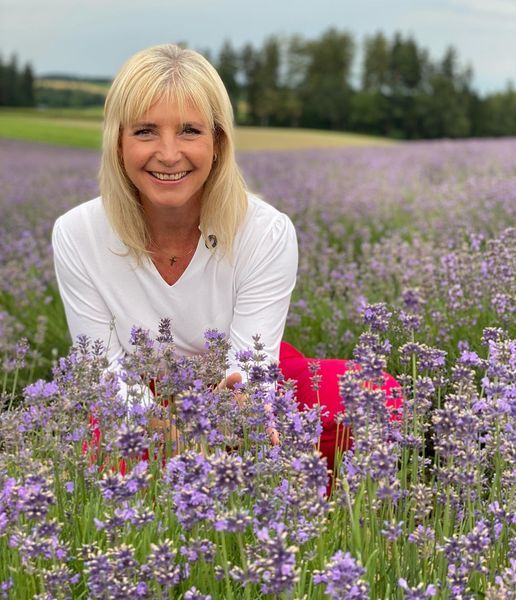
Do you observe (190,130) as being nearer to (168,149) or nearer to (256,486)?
(168,149)

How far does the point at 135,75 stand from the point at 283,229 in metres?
0.83

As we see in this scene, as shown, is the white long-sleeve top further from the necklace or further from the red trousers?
the red trousers

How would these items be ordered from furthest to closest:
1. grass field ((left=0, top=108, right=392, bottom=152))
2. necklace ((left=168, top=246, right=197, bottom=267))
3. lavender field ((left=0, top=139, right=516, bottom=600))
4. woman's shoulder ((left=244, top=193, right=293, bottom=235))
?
grass field ((left=0, top=108, right=392, bottom=152)) < necklace ((left=168, top=246, right=197, bottom=267)) < woman's shoulder ((left=244, top=193, right=293, bottom=235)) < lavender field ((left=0, top=139, right=516, bottom=600))

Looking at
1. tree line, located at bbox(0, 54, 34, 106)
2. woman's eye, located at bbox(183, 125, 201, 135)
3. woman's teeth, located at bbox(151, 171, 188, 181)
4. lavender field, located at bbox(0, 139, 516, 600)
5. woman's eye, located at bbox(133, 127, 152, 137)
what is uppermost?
tree line, located at bbox(0, 54, 34, 106)

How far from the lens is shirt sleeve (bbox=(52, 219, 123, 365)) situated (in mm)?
3498

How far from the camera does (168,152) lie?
10.2ft

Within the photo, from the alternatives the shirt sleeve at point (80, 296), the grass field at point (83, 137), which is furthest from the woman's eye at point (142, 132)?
the grass field at point (83, 137)

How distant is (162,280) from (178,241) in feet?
0.64

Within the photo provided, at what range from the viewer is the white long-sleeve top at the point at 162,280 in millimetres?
3455

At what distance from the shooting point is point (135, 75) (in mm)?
3164

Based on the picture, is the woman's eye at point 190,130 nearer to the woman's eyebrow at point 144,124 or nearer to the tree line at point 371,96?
the woman's eyebrow at point 144,124

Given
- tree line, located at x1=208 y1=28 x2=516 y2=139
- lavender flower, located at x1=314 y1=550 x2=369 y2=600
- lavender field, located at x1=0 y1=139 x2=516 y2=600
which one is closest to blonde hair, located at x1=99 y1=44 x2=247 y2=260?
lavender field, located at x1=0 y1=139 x2=516 y2=600

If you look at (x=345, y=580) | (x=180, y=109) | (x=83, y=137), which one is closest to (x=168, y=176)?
(x=180, y=109)

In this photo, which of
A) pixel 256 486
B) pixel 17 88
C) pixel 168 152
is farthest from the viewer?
pixel 17 88
